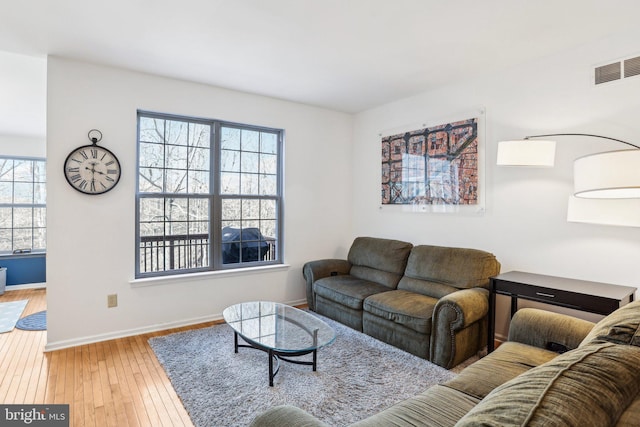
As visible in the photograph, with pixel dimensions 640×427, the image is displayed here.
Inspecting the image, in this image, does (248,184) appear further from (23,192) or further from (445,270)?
(23,192)

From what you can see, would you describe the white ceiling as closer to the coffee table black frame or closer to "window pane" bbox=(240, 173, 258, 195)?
"window pane" bbox=(240, 173, 258, 195)

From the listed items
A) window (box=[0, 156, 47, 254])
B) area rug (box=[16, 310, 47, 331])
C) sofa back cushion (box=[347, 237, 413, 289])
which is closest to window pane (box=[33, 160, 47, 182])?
window (box=[0, 156, 47, 254])

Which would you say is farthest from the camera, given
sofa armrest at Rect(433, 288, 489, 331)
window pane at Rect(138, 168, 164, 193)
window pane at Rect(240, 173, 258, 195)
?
window pane at Rect(240, 173, 258, 195)

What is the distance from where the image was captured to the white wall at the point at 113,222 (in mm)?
3062

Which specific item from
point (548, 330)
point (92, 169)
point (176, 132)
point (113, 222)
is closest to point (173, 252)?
point (113, 222)

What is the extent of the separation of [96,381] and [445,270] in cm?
297

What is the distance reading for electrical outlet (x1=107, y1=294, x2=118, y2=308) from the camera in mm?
3297

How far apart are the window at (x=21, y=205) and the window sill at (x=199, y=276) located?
12.0 feet

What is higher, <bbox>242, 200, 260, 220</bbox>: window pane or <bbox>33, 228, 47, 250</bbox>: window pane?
<bbox>242, 200, 260, 220</bbox>: window pane

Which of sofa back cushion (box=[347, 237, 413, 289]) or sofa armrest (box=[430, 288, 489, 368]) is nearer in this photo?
sofa armrest (box=[430, 288, 489, 368])

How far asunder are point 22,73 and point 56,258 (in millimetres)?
1913

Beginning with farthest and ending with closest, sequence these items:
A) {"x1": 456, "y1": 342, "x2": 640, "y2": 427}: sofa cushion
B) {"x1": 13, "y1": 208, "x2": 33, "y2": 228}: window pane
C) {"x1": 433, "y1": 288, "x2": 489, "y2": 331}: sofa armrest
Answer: {"x1": 13, "y1": 208, "x2": 33, "y2": 228}: window pane, {"x1": 433, "y1": 288, "x2": 489, "y2": 331}: sofa armrest, {"x1": 456, "y1": 342, "x2": 640, "y2": 427}: sofa cushion

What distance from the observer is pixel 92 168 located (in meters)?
3.19

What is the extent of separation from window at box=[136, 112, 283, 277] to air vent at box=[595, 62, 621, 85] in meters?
3.14
